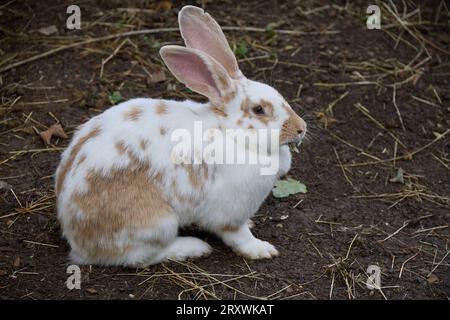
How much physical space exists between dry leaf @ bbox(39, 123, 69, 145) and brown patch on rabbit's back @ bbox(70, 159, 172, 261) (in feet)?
4.61

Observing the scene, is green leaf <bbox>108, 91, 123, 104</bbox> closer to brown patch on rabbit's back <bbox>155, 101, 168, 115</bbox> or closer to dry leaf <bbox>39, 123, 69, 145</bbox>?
dry leaf <bbox>39, 123, 69, 145</bbox>

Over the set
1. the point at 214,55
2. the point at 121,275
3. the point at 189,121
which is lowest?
the point at 121,275

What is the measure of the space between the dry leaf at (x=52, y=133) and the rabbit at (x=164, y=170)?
117 centimetres

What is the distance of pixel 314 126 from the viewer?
560cm

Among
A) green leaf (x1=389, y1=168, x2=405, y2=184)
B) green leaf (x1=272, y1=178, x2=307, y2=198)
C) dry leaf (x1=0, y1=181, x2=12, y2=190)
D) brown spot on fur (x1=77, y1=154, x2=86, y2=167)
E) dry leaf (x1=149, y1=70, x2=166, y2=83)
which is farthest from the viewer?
dry leaf (x1=149, y1=70, x2=166, y2=83)

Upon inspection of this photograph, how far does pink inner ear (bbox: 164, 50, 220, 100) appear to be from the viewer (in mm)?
3913

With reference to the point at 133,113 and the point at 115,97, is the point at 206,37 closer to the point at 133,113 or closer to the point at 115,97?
the point at 133,113

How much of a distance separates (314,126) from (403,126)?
0.76m

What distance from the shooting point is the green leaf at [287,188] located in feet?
16.4

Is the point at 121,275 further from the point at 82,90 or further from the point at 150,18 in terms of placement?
the point at 150,18

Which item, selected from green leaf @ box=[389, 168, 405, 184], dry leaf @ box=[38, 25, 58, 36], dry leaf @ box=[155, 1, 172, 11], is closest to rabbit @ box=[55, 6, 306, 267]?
green leaf @ box=[389, 168, 405, 184]

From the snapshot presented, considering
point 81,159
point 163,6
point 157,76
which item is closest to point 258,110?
point 81,159

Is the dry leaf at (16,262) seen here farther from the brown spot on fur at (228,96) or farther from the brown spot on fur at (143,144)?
the brown spot on fur at (228,96)
